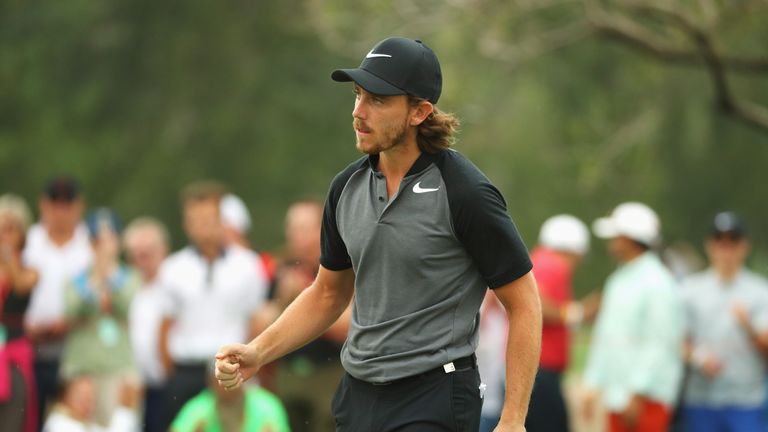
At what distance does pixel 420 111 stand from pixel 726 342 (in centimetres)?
695

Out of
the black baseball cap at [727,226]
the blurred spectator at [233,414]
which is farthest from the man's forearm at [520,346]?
the black baseball cap at [727,226]

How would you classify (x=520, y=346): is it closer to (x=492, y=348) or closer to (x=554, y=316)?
(x=554, y=316)

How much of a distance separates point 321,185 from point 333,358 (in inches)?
626

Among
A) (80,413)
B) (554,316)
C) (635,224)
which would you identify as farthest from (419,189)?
(554,316)

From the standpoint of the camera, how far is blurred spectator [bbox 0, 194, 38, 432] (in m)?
10.9

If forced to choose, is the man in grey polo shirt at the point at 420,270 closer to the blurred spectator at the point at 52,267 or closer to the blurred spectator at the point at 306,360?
the blurred spectator at the point at 306,360

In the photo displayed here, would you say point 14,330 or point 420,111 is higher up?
point 420,111

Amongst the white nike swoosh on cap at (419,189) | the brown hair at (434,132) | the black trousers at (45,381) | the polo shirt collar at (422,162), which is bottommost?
the black trousers at (45,381)

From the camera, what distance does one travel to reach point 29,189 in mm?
26172

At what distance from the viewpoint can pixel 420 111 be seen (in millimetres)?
6051

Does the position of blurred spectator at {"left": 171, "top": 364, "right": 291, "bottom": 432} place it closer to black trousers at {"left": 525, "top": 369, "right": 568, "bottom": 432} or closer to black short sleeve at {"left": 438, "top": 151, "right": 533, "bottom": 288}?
black trousers at {"left": 525, "top": 369, "right": 568, "bottom": 432}

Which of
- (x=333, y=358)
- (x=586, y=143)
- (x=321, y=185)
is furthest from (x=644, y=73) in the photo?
(x=321, y=185)

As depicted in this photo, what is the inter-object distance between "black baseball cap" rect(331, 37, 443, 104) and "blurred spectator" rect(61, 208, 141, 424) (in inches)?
267

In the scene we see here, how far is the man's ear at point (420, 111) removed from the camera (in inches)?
238
